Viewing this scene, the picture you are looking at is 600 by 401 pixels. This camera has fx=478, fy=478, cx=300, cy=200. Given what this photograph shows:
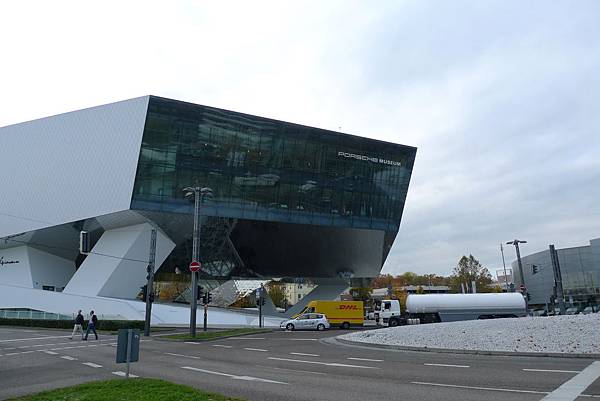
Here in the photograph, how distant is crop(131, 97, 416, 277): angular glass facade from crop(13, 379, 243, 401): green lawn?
3512 centimetres

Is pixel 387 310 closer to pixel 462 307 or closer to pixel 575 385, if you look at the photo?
pixel 462 307

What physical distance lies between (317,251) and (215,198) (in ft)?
65.7

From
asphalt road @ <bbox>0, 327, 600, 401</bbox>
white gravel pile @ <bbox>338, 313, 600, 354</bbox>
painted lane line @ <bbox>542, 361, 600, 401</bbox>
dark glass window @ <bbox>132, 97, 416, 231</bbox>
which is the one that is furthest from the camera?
dark glass window @ <bbox>132, 97, 416, 231</bbox>

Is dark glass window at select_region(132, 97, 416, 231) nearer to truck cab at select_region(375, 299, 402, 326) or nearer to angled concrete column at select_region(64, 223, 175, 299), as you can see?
angled concrete column at select_region(64, 223, 175, 299)

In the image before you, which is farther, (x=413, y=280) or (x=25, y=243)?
(x=413, y=280)

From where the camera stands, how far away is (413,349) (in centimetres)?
1809

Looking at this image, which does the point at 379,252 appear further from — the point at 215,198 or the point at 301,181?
the point at 215,198

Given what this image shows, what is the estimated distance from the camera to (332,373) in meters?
12.1

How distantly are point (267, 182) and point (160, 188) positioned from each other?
10.4 meters

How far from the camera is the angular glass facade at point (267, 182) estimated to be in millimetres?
42750

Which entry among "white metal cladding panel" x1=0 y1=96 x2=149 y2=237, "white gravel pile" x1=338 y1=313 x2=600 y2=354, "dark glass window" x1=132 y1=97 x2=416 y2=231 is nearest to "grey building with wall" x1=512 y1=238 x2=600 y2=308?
"dark glass window" x1=132 y1=97 x2=416 y2=231

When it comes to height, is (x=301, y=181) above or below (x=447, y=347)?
above

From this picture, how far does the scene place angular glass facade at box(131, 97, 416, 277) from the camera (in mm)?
42750

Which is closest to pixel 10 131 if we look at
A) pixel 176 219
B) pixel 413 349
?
pixel 176 219
